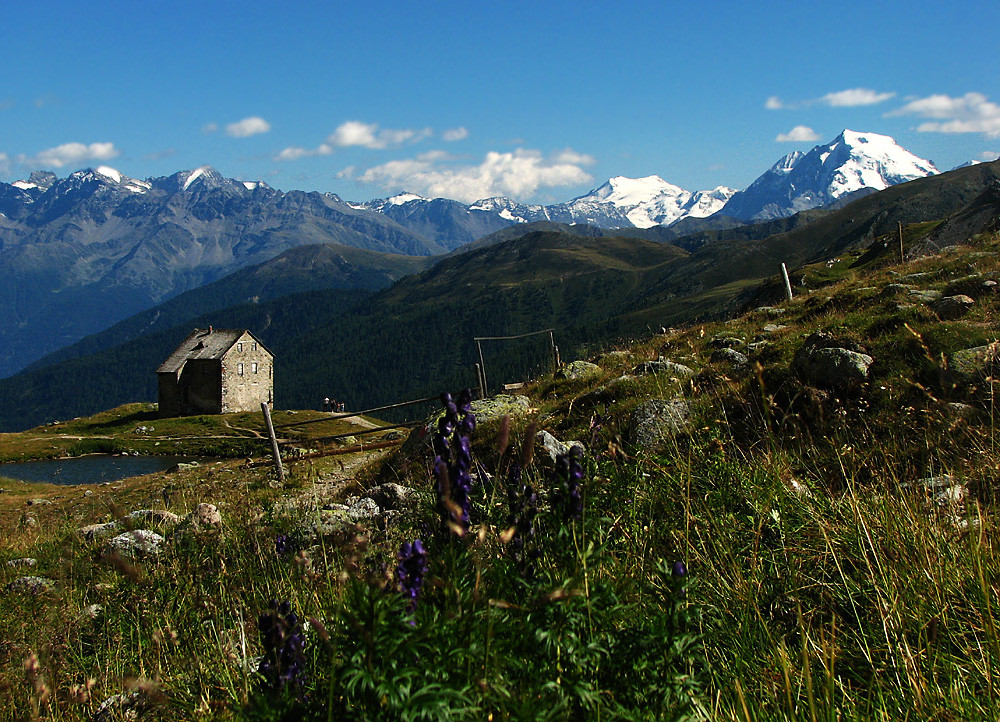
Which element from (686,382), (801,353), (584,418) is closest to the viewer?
(801,353)

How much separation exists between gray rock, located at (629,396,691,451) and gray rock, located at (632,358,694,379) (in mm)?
1518

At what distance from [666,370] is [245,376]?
97561 millimetres

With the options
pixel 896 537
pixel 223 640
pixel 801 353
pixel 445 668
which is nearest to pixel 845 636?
pixel 896 537

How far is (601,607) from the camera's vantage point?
2.74 meters

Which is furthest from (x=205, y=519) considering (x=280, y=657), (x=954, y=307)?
(x=954, y=307)

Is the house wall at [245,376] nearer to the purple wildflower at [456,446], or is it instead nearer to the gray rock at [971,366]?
the gray rock at [971,366]

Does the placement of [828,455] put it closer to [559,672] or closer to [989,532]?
[989,532]

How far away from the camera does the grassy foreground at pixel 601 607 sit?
2.26 meters

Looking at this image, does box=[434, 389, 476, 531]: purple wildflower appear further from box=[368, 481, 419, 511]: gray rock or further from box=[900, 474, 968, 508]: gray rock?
box=[368, 481, 419, 511]: gray rock

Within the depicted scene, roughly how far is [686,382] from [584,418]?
223cm

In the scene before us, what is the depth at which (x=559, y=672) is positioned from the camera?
2.38 m

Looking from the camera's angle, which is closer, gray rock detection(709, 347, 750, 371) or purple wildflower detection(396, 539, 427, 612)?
purple wildflower detection(396, 539, 427, 612)

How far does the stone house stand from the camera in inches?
3708

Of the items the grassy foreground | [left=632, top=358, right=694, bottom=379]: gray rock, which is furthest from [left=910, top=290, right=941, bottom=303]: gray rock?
the grassy foreground
